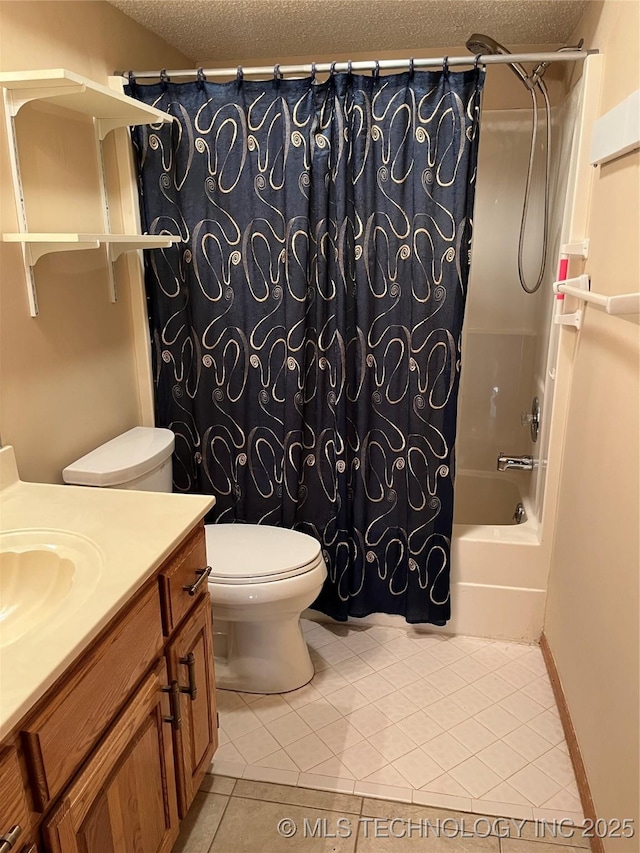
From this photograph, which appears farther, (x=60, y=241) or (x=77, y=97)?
(x=77, y=97)

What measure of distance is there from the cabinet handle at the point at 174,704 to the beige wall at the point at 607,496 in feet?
3.24

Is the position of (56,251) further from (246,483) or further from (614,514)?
(614,514)

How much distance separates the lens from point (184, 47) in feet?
7.84

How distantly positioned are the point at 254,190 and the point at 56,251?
679mm

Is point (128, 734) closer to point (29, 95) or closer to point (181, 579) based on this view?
point (181, 579)

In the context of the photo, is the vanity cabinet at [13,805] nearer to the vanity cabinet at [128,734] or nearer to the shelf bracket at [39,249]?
the vanity cabinet at [128,734]

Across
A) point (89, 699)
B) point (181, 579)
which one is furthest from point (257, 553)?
point (89, 699)

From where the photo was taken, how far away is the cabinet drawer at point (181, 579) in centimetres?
135

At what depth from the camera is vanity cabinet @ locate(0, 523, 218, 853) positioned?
954 mm

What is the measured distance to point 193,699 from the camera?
1.51 metres

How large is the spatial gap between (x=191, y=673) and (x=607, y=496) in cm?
112

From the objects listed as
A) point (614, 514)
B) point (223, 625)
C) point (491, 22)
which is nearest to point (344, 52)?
point (491, 22)

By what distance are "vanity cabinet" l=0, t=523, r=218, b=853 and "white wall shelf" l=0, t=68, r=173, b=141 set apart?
114 cm

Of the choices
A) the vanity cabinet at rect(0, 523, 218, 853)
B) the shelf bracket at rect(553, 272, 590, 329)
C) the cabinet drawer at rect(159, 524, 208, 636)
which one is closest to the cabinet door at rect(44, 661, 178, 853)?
the vanity cabinet at rect(0, 523, 218, 853)
